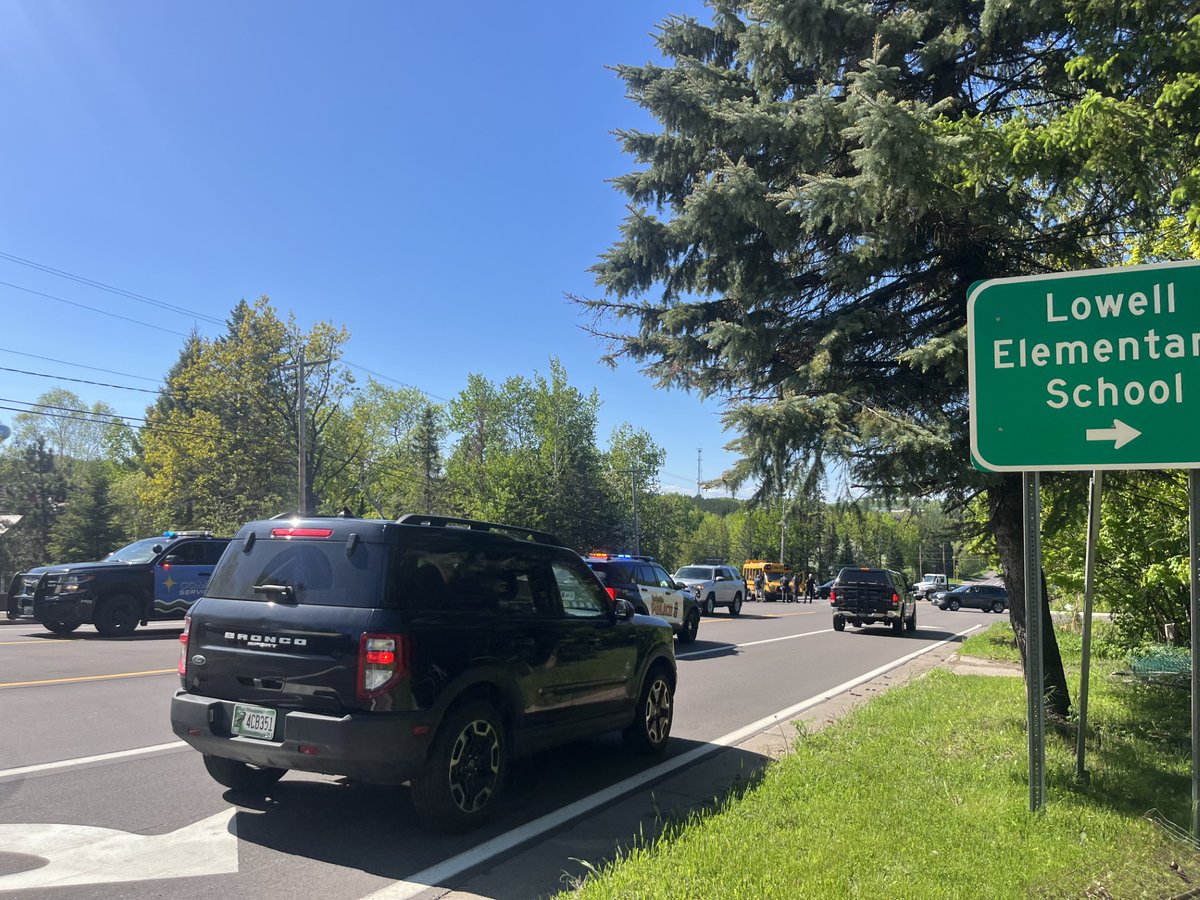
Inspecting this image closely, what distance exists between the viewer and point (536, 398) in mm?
67938

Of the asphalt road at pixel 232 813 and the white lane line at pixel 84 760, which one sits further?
the white lane line at pixel 84 760

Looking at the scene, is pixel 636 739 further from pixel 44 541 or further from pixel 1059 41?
pixel 44 541

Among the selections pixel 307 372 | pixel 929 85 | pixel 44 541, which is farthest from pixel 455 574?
pixel 44 541

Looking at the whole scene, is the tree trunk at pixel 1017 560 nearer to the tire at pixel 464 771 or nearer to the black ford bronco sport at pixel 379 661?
the black ford bronco sport at pixel 379 661

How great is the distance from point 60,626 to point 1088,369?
17279mm

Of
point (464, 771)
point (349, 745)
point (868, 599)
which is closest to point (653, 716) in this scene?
point (464, 771)

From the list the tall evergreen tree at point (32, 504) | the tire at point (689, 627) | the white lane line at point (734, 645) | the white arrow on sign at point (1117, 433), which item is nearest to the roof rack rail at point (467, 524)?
the white arrow on sign at point (1117, 433)

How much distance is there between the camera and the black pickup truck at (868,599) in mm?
22062

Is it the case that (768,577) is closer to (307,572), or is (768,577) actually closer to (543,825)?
(543,825)

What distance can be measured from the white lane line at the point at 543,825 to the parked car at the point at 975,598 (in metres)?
41.7

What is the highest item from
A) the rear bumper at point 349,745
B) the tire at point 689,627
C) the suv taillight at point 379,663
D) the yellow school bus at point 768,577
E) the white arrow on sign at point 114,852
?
the suv taillight at point 379,663

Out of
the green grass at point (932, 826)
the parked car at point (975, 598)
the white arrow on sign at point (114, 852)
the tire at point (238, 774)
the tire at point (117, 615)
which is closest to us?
the green grass at point (932, 826)

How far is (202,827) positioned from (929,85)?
829 centimetres

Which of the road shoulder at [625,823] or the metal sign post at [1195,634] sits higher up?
the metal sign post at [1195,634]
